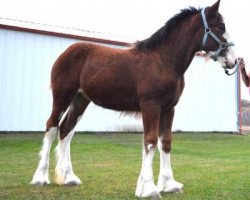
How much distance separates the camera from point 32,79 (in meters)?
19.2

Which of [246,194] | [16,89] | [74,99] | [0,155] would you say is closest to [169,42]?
[74,99]

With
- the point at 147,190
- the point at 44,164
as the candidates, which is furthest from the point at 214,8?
the point at 44,164

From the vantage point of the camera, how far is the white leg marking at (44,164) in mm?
6887

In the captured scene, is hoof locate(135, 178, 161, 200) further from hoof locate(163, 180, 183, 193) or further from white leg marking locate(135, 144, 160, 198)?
hoof locate(163, 180, 183, 193)

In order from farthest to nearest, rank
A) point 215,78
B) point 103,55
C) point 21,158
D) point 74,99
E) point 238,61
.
Answer: 1. point 215,78
2. point 21,158
3. point 74,99
4. point 103,55
5. point 238,61

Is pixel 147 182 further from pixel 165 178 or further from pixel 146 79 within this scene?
pixel 146 79

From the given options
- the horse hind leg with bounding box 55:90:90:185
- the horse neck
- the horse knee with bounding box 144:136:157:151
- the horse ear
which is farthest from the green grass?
the horse ear

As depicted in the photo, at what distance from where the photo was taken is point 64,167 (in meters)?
7.11

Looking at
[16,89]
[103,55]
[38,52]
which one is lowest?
[16,89]

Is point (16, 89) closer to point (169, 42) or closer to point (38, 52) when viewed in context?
point (38, 52)

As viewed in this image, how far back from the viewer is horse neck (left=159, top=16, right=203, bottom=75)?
6.18m

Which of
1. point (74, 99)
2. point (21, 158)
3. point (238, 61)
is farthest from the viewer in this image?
point (21, 158)

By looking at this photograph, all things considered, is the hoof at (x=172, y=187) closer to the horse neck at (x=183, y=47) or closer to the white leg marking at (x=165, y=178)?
the white leg marking at (x=165, y=178)

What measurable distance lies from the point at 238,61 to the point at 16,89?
14.3 metres
